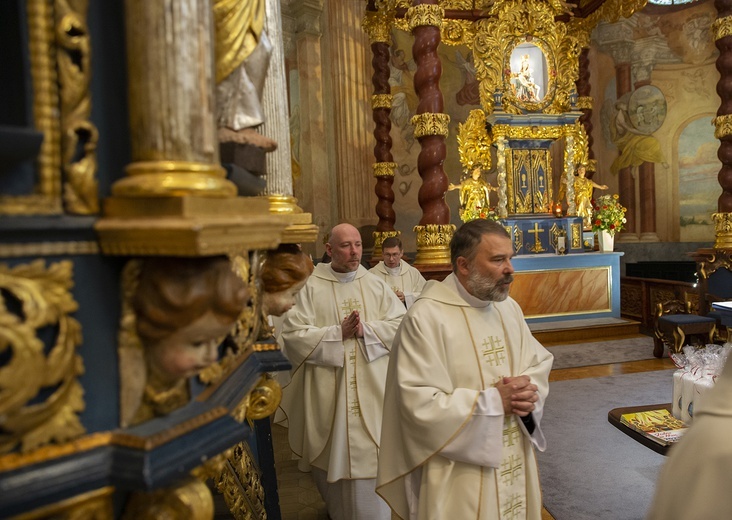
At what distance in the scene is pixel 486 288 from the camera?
2.88 metres

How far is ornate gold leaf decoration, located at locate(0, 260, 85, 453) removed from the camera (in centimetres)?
88

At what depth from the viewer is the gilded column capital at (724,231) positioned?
895 cm

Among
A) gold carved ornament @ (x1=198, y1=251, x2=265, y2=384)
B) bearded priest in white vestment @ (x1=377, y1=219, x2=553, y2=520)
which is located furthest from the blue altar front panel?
gold carved ornament @ (x1=198, y1=251, x2=265, y2=384)

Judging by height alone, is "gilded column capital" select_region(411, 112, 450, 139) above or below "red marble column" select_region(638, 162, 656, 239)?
above

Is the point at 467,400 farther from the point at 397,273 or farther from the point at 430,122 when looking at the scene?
the point at 430,122

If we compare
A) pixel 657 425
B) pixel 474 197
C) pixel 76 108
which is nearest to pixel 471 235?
pixel 657 425

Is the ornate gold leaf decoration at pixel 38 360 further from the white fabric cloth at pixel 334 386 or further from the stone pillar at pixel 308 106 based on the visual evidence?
the stone pillar at pixel 308 106

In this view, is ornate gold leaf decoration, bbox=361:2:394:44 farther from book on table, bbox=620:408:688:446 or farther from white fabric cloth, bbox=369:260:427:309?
book on table, bbox=620:408:688:446

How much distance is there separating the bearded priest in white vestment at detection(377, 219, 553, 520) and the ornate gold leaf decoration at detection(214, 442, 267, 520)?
63 cm

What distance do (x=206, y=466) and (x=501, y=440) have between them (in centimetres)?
176

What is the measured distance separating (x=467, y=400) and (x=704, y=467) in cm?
130

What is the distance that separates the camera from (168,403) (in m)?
1.16

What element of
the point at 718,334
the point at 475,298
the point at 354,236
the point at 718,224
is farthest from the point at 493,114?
the point at 475,298

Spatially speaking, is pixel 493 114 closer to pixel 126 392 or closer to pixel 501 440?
pixel 501 440
